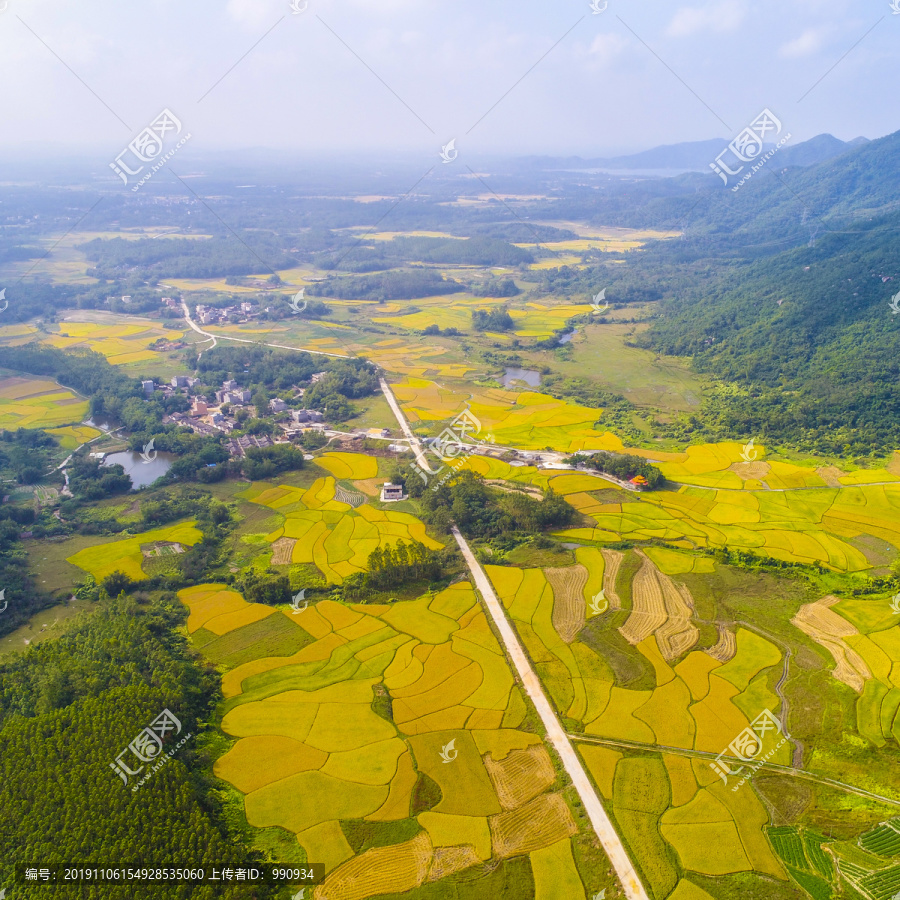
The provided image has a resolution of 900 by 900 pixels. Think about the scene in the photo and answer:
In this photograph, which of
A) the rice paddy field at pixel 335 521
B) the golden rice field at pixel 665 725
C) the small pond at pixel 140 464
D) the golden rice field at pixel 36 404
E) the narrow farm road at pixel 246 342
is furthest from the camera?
the narrow farm road at pixel 246 342

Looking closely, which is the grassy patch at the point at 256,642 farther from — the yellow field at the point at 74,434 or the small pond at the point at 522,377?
the small pond at the point at 522,377

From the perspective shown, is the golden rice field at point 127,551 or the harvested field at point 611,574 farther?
the golden rice field at point 127,551

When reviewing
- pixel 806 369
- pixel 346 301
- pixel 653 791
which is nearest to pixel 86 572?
pixel 653 791

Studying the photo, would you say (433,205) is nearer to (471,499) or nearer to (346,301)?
(346,301)

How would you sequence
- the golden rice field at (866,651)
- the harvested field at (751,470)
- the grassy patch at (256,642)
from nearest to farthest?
the golden rice field at (866,651)
the grassy patch at (256,642)
the harvested field at (751,470)

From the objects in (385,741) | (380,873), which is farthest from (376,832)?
(385,741)

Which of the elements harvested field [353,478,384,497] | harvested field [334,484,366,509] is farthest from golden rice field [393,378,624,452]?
harvested field [334,484,366,509]

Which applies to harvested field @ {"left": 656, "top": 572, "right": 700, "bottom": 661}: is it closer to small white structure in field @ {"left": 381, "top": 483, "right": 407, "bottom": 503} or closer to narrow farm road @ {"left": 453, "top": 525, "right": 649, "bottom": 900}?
narrow farm road @ {"left": 453, "top": 525, "right": 649, "bottom": 900}

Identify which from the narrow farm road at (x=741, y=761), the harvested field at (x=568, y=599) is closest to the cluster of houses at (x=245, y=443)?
the harvested field at (x=568, y=599)
